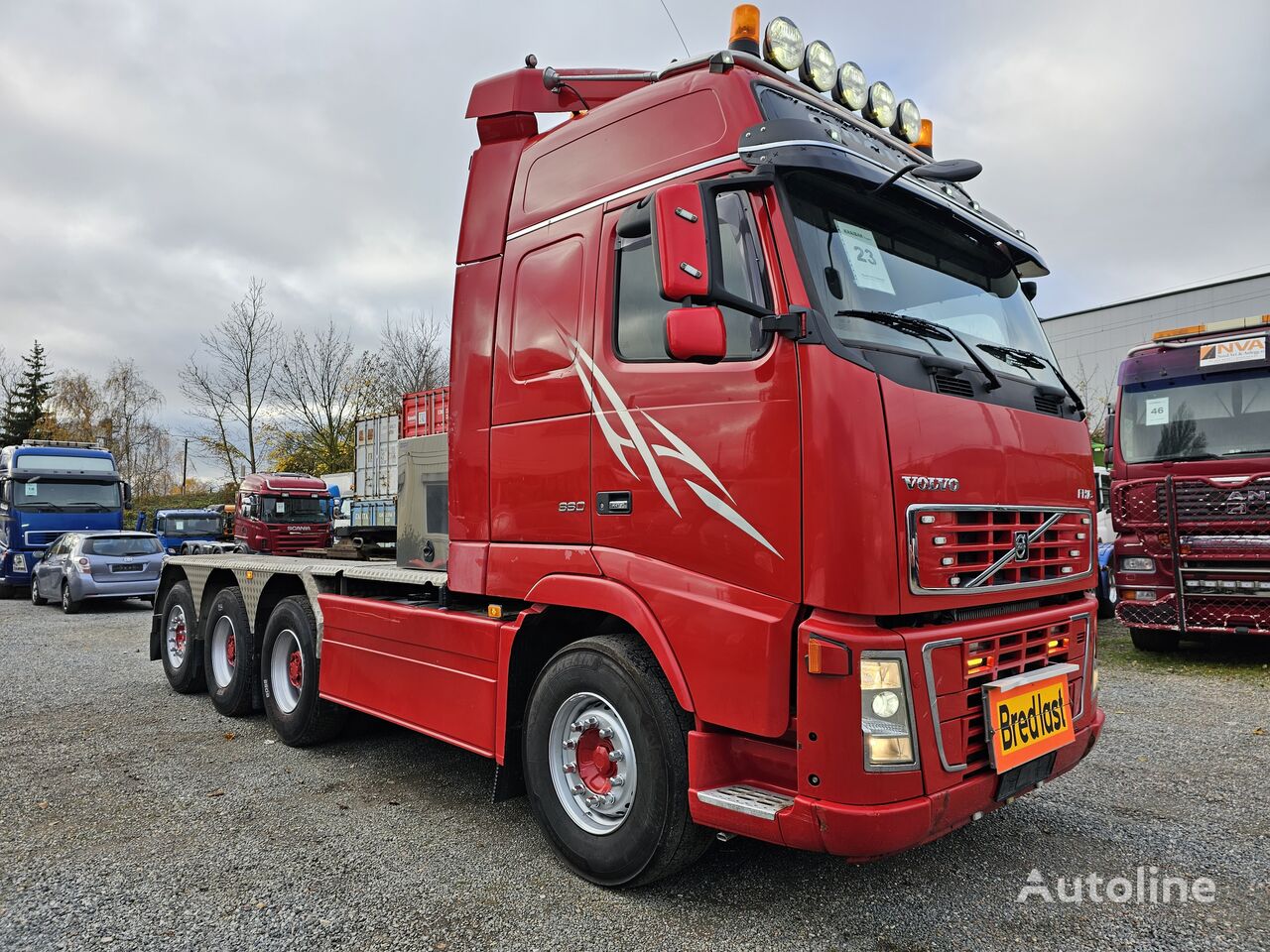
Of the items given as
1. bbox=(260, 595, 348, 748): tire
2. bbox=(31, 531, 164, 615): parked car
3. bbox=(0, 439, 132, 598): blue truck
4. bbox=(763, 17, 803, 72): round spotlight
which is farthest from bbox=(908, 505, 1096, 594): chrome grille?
bbox=(0, 439, 132, 598): blue truck

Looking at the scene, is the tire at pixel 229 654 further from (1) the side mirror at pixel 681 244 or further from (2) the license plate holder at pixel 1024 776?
(2) the license plate holder at pixel 1024 776

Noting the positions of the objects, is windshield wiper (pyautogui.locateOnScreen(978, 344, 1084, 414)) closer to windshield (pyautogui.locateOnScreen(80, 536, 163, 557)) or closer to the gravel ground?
the gravel ground

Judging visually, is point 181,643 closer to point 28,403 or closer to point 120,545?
point 120,545

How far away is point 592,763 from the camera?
11.6ft

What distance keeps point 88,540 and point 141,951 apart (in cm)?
1533

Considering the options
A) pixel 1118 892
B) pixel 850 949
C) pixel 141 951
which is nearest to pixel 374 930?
pixel 141 951

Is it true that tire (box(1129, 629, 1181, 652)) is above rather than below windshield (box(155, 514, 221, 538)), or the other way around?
below

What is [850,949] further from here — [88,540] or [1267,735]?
[88,540]

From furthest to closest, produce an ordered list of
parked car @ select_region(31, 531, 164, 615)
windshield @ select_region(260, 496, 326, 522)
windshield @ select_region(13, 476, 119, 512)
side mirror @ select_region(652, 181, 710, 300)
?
1. windshield @ select_region(260, 496, 326, 522)
2. windshield @ select_region(13, 476, 119, 512)
3. parked car @ select_region(31, 531, 164, 615)
4. side mirror @ select_region(652, 181, 710, 300)

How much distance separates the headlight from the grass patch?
6.60m

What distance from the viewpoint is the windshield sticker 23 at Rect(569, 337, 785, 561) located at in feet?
10.1

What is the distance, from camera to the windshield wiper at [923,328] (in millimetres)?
3076

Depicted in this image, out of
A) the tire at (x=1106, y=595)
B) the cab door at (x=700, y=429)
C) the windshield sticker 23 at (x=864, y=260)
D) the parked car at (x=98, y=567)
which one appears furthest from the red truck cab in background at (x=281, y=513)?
the windshield sticker 23 at (x=864, y=260)

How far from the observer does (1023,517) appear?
10.8ft
